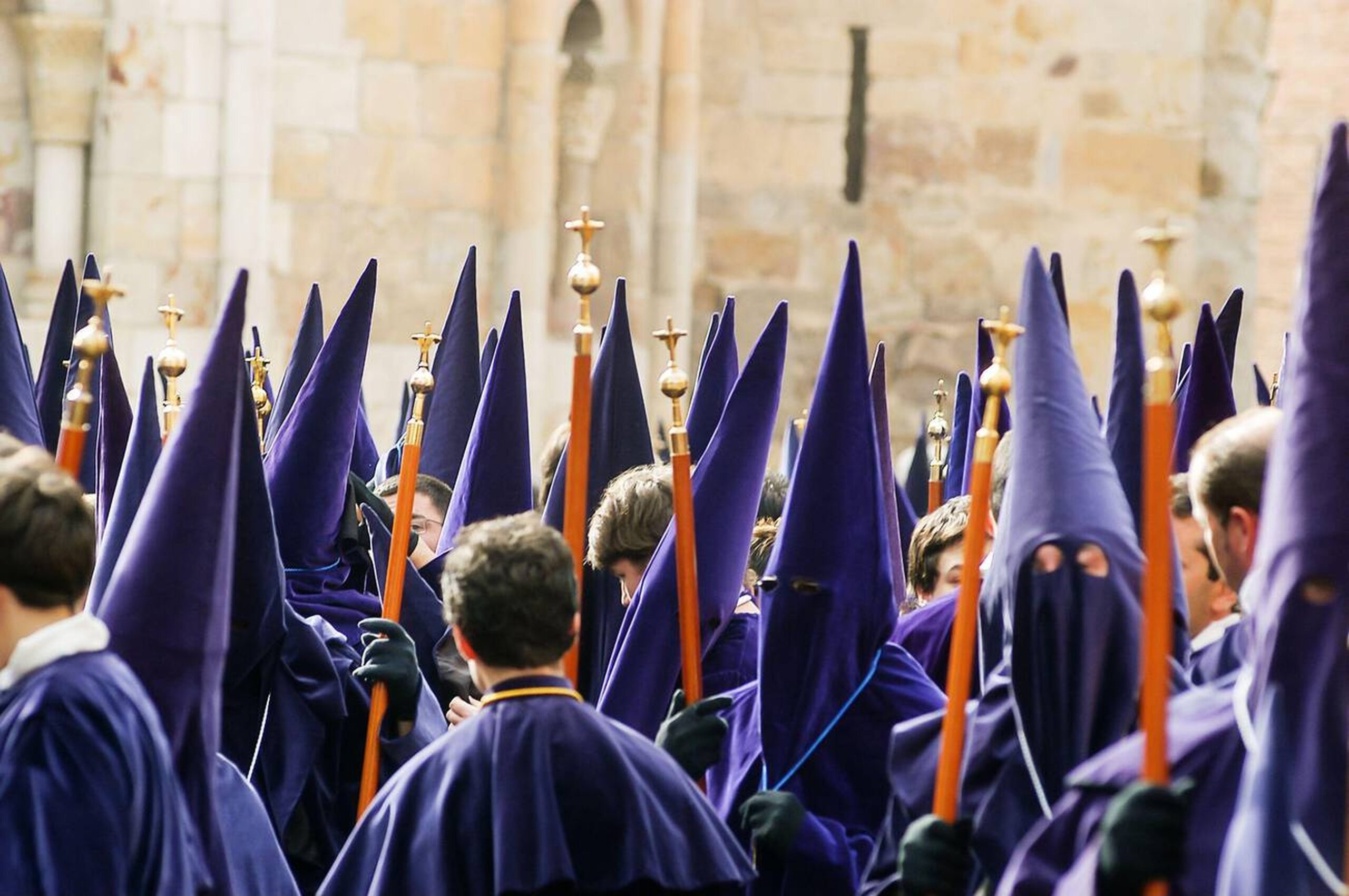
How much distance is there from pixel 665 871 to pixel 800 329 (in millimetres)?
9085

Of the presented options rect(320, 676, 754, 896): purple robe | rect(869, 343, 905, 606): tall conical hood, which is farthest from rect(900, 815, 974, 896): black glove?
rect(869, 343, 905, 606): tall conical hood

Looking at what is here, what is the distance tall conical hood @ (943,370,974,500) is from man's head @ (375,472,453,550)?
1592 mm

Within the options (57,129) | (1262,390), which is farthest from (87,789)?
(57,129)

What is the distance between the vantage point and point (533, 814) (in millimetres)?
3389

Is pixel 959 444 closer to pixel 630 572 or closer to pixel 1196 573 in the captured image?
pixel 630 572

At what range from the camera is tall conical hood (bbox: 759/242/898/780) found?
430 cm

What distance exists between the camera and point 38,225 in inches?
409

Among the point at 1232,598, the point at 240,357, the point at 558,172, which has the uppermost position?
the point at 558,172

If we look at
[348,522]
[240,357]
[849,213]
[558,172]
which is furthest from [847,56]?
[240,357]

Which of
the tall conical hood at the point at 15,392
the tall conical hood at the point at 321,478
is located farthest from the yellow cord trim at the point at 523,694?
the tall conical hood at the point at 15,392

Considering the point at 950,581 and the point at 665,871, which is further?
the point at 950,581

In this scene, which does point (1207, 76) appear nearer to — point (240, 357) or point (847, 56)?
point (847, 56)

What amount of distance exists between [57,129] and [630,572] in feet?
20.4

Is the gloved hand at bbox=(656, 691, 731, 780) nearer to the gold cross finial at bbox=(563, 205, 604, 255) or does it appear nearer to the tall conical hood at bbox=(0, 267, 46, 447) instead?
the gold cross finial at bbox=(563, 205, 604, 255)
